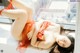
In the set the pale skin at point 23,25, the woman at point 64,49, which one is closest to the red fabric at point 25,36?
the pale skin at point 23,25

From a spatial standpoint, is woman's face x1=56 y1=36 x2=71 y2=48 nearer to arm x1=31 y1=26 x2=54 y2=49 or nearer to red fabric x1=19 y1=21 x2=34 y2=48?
arm x1=31 y1=26 x2=54 y2=49

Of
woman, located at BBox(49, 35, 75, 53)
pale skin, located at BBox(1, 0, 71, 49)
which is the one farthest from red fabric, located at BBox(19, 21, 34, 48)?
woman, located at BBox(49, 35, 75, 53)

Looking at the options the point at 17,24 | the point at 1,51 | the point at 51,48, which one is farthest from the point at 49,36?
the point at 1,51

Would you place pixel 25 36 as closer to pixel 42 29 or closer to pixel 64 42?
pixel 42 29

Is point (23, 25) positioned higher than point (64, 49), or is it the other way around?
point (23, 25)

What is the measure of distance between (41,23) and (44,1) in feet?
0.80

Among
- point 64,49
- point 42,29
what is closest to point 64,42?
point 64,49

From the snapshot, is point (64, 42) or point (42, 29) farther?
point (42, 29)

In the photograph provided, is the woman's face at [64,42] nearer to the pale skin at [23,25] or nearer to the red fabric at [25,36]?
the pale skin at [23,25]

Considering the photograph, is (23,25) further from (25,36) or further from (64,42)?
(64,42)

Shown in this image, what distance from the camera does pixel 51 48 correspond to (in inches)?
36.7

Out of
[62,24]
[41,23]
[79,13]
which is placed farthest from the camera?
[62,24]

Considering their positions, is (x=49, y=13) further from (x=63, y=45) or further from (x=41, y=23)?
(x=63, y=45)

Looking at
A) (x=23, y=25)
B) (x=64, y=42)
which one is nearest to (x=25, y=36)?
(x=23, y=25)
